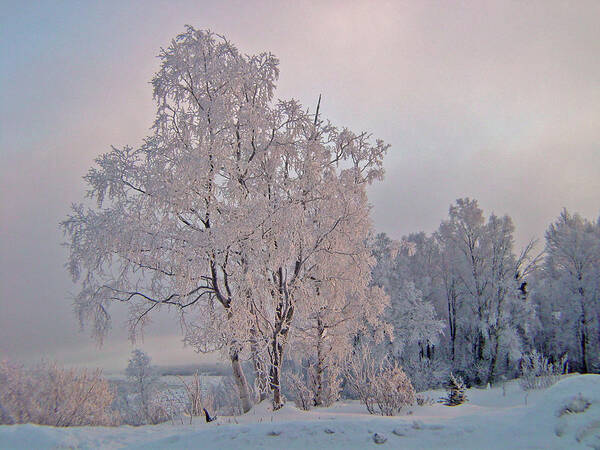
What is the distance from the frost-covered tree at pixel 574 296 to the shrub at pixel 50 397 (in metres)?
26.2

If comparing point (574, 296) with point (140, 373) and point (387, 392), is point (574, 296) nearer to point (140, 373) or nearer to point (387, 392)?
point (387, 392)

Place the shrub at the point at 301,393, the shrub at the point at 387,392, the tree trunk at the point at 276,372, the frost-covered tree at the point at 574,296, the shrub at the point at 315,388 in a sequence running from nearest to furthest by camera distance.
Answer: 1. the shrub at the point at 387,392
2. the tree trunk at the point at 276,372
3. the shrub at the point at 301,393
4. the shrub at the point at 315,388
5. the frost-covered tree at the point at 574,296

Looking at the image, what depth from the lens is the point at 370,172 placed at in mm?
11766

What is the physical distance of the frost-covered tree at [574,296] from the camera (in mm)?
26141

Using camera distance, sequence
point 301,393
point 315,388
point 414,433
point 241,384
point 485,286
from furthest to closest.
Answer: point 485,286 < point 315,388 < point 301,393 < point 241,384 < point 414,433

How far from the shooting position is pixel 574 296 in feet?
86.9

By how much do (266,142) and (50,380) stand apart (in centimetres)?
689

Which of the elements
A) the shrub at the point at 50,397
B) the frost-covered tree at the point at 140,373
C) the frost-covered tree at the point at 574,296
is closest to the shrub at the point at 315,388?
the shrub at the point at 50,397

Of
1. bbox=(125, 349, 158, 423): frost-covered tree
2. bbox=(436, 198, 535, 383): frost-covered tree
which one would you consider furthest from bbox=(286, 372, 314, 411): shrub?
bbox=(436, 198, 535, 383): frost-covered tree

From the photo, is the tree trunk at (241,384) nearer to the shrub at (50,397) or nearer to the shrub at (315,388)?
the shrub at (315,388)

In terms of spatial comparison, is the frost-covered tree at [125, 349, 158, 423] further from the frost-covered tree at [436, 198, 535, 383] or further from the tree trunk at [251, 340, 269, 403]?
the frost-covered tree at [436, 198, 535, 383]

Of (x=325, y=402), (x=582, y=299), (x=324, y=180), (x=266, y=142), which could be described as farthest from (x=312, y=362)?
(x=582, y=299)

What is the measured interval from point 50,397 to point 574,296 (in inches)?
1134

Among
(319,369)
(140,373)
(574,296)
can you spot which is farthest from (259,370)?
(574,296)
